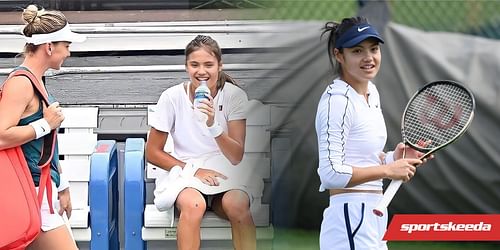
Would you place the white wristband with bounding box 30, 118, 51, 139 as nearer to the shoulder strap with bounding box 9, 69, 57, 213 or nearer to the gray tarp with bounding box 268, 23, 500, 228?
the shoulder strap with bounding box 9, 69, 57, 213

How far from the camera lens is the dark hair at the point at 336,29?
2967 mm

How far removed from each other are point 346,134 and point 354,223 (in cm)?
28

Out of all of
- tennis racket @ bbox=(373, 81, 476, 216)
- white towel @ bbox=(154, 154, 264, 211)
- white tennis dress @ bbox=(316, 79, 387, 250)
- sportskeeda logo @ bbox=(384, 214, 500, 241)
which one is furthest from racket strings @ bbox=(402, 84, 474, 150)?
white towel @ bbox=(154, 154, 264, 211)

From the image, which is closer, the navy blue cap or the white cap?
the navy blue cap

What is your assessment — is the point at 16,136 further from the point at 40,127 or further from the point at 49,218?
the point at 49,218

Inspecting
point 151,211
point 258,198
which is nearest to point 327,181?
point 258,198

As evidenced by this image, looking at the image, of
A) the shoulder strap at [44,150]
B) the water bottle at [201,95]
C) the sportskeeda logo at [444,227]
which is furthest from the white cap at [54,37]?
the sportskeeda logo at [444,227]

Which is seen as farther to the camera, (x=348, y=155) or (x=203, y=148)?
(x=203, y=148)

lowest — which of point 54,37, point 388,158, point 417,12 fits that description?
point 388,158

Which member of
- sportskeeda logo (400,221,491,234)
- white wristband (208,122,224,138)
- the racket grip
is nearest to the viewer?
the racket grip

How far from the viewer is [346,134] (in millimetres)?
2879

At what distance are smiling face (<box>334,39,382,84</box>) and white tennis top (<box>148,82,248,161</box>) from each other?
56 centimetres

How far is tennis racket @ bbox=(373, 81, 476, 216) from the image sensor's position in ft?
9.77

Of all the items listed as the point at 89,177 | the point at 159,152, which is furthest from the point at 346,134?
the point at 89,177
